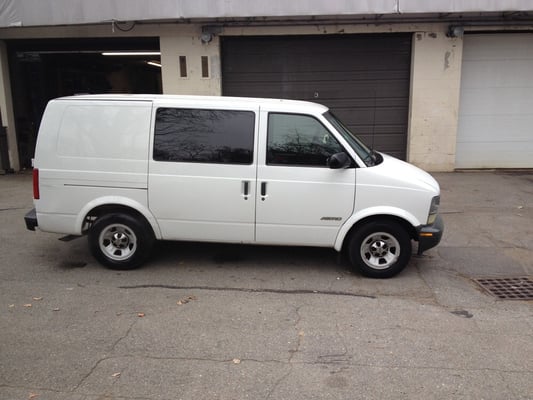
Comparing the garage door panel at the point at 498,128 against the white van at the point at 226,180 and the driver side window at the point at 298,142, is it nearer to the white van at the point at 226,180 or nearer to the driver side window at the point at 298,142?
the white van at the point at 226,180

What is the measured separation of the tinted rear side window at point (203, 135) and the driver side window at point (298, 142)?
10.0 inches

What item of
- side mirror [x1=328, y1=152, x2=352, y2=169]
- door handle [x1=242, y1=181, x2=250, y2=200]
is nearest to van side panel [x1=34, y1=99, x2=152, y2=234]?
door handle [x1=242, y1=181, x2=250, y2=200]

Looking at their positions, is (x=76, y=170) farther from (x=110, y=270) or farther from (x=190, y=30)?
(x=190, y=30)

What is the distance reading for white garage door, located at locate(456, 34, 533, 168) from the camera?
11.4 m

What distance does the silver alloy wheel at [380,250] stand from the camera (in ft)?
17.5

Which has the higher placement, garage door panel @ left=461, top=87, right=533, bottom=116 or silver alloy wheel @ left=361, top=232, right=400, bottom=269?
garage door panel @ left=461, top=87, right=533, bottom=116

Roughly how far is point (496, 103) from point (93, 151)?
32.4ft

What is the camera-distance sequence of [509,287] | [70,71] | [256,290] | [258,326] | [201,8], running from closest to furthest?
1. [258,326]
2. [256,290]
3. [509,287]
4. [201,8]
5. [70,71]

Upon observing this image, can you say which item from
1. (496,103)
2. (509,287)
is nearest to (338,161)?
(509,287)

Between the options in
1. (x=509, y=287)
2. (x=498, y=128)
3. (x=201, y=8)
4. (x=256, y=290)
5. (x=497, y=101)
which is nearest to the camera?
(x=256, y=290)

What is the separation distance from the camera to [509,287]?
524cm

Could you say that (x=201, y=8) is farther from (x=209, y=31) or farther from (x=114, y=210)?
(x=114, y=210)

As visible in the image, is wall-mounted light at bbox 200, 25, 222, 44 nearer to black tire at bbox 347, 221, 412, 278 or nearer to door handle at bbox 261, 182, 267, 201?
door handle at bbox 261, 182, 267, 201

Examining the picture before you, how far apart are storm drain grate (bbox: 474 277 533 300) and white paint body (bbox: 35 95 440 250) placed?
39.7 inches
